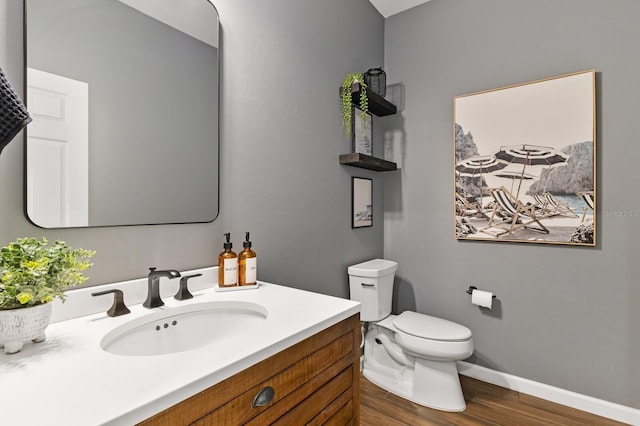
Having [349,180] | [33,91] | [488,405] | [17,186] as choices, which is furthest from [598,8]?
[17,186]

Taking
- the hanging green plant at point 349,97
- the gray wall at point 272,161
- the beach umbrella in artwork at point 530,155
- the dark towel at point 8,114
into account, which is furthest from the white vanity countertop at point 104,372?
the beach umbrella in artwork at point 530,155

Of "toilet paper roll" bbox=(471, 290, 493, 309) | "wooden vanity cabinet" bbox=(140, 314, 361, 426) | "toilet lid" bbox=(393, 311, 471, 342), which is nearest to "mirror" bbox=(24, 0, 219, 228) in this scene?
"wooden vanity cabinet" bbox=(140, 314, 361, 426)

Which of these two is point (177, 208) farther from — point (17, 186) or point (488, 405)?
point (488, 405)

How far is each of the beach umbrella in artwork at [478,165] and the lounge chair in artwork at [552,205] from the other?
282 millimetres

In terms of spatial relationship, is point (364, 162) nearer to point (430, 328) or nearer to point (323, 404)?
point (430, 328)

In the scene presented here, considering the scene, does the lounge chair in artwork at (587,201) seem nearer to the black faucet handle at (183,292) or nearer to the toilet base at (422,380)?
the toilet base at (422,380)

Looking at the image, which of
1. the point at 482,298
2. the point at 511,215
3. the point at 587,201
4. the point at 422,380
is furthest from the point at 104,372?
the point at 587,201

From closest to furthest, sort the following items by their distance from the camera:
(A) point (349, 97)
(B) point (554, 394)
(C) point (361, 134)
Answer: (B) point (554, 394) < (A) point (349, 97) < (C) point (361, 134)

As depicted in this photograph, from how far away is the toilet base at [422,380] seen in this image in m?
1.86

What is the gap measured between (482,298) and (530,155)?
3.10 ft

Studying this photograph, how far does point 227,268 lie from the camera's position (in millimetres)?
1266

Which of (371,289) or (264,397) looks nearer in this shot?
(264,397)

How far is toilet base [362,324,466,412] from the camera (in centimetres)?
186

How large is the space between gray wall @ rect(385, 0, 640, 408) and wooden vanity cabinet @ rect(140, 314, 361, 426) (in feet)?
4.80
